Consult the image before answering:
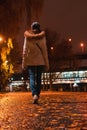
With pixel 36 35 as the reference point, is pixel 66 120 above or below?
below

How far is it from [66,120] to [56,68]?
61.2 metres

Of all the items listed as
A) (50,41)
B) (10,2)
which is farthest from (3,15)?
(50,41)

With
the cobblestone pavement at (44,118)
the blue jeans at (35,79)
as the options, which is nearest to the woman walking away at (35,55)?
the blue jeans at (35,79)

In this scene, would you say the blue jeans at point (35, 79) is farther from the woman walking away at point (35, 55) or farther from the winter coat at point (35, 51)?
the winter coat at point (35, 51)

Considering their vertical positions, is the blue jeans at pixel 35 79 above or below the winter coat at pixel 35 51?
below

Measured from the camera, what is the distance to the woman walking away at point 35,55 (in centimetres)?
1072

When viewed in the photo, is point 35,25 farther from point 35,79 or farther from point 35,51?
point 35,79

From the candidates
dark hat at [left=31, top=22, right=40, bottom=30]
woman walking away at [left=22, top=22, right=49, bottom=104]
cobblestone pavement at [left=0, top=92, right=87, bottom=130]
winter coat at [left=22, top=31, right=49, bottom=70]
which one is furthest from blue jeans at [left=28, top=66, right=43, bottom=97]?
cobblestone pavement at [left=0, top=92, right=87, bottom=130]

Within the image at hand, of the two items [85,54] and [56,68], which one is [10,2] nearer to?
[56,68]

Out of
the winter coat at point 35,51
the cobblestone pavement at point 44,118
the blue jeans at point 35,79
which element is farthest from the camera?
the winter coat at point 35,51

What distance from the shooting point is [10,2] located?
76.5 feet

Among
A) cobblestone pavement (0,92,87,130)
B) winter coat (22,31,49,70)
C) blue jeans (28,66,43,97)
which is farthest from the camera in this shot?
winter coat (22,31,49,70)

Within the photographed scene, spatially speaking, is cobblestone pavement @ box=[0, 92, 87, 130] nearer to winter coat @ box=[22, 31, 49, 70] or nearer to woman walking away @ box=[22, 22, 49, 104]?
woman walking away @ box=[22, 22, 49, 104]

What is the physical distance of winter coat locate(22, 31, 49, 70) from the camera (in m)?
10.8
